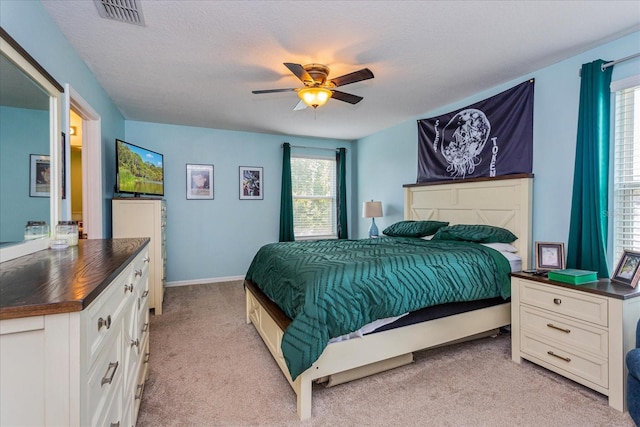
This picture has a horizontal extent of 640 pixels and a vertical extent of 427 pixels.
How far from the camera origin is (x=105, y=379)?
3.38ft

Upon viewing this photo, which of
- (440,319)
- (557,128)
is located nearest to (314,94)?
(440,319)

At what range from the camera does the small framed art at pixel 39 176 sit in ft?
5.13

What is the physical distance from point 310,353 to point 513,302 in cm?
176

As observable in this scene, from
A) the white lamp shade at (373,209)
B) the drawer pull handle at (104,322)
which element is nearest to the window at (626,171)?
the white lamp shade at (373,209)

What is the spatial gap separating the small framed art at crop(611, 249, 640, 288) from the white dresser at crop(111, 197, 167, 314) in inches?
160

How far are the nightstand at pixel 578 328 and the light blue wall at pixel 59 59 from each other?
3542 millimetres

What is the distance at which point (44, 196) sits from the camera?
66.2 inches

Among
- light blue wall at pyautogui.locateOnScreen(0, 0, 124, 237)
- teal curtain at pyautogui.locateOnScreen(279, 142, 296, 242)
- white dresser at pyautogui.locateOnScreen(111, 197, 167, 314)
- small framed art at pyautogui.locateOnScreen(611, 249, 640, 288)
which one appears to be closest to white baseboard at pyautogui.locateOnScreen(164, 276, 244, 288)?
teal curtain at pyautogui.locateOnScreen(279, 142, 296, 242)

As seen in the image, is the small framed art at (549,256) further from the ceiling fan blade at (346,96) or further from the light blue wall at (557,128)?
the ceiling fan blade at (346,96)

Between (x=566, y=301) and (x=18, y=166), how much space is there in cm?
327

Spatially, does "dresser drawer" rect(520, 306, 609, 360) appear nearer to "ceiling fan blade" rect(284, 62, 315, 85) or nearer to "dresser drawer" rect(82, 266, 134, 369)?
"ceiling fan blade" rect(284, 62, 315, 85)

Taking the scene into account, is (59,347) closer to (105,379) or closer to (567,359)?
(105,379)

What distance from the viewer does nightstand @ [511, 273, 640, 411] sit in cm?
182

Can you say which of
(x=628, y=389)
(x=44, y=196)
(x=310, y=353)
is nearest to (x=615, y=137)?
(x=628, y=389)
